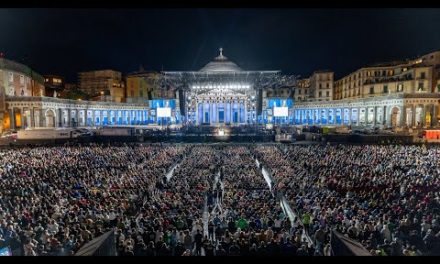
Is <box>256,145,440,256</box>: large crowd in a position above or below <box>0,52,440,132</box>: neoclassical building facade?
below

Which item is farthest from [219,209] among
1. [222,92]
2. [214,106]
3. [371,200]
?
[214,106]

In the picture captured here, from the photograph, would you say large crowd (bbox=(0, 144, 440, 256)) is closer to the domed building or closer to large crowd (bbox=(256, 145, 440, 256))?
large crowd (bbox=(256, 145, 440, 256))

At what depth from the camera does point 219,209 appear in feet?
44.4

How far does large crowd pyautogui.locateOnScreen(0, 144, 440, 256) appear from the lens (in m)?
9.23

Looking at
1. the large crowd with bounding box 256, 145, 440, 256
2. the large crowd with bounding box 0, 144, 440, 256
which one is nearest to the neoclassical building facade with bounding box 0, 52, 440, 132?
the large crowd with bounding box 256, 145, 440, 256

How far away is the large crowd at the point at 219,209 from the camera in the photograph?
923cm

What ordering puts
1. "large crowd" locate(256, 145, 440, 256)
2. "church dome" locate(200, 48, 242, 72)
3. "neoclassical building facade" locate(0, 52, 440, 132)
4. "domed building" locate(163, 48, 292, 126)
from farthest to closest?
"church dome" locate(200, 48, 242, 72) → "domed building" locate(163, 48, 292, 126) → "neoclassical building facade" locate(0, 52, 440, 132) → "large crowd" locate(256, 145, 440, 256)

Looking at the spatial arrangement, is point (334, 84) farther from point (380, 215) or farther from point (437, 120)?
point (380, 215)

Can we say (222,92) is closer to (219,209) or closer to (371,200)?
(219,209)

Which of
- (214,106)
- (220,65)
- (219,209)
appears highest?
(220,65)

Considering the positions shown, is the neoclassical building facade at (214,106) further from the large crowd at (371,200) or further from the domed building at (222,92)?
the large crowd at (371,200)

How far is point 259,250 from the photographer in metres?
8.68

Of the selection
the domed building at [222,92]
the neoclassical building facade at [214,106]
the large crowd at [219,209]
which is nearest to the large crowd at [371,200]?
A: the large crowd at [219,209]

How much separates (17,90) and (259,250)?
60.8 m
